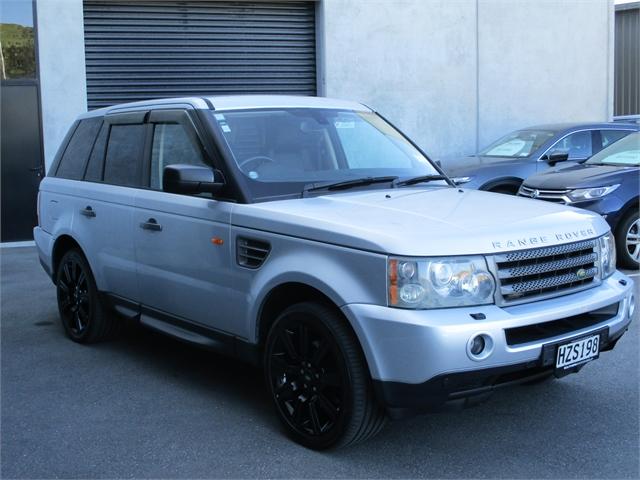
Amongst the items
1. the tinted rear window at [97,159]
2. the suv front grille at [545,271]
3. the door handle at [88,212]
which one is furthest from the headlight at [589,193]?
the door handle at [88,212]

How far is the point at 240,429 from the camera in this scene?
176 inches

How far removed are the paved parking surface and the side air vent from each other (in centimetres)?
92

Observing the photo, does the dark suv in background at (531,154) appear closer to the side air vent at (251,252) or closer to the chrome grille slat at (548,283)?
the chrome grille slat at (548,283)

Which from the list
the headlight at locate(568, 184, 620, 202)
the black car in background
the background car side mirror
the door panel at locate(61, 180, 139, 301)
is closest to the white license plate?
the door panel at locate(61, 180, 139, 301)

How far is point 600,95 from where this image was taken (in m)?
16.3

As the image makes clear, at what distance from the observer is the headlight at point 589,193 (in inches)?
339

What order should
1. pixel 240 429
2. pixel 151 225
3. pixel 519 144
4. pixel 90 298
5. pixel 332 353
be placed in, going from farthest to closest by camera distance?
pixel 519 144 < pixel 90 298 < pixel 151 225 < pixel 240 429 < pixel 332 353

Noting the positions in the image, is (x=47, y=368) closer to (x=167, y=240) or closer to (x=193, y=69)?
(x=167, y=240)

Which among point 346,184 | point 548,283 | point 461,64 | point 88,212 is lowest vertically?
point 548,283

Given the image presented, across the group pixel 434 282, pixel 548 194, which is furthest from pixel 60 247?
pixel 548 194

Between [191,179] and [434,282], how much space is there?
159 cm

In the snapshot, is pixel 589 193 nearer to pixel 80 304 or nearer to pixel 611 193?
pixel 611 193

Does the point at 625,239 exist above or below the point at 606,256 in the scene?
below

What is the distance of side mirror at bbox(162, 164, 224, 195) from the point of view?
4512mm
